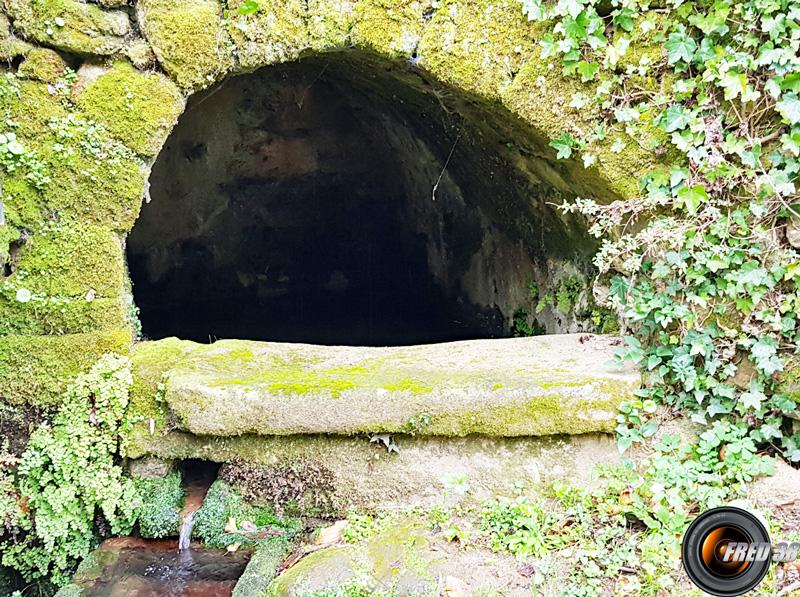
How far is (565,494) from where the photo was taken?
9.94 ft

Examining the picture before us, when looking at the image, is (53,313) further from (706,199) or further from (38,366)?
(706,199)

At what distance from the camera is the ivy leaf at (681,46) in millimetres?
3078

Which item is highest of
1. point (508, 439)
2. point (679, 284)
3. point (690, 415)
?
point (679, 284)

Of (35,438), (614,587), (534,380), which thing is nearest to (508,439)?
(534,380)

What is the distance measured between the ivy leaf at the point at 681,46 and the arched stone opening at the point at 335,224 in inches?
64.2

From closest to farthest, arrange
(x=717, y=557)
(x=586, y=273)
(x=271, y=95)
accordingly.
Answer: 1. (x=717, y=557)
2. (x=586, y=273)
3. (x=271, y=95)

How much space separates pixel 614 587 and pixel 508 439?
2.56ft

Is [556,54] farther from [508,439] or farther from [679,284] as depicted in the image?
[508,439]

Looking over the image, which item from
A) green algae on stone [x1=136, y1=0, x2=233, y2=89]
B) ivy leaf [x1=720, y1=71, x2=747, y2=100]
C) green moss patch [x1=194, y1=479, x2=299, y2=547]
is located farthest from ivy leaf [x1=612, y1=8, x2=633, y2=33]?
green moss patch [x1=194, y1=479, x2=299, y2=547]

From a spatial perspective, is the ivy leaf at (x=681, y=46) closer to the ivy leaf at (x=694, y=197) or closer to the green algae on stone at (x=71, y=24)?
the ivy leaf at (x=694, y=197)

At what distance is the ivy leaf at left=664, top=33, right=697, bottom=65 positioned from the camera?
308cm

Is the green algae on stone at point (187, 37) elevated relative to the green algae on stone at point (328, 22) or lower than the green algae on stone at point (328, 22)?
lower

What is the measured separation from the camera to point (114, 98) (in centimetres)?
310

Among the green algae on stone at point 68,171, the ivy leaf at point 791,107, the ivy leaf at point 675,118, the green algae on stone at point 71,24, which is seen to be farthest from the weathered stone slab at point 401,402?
the green algae on stone at point 71,24
